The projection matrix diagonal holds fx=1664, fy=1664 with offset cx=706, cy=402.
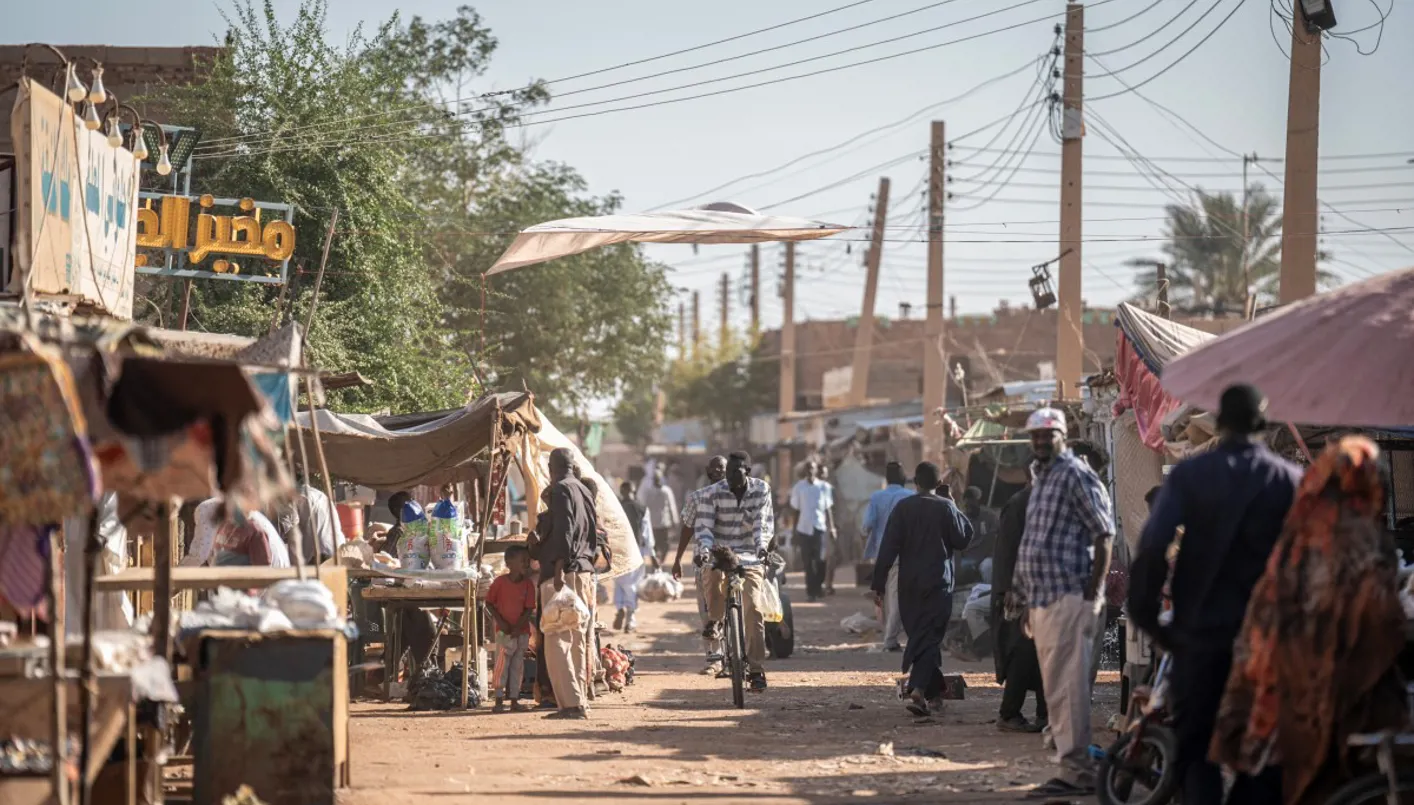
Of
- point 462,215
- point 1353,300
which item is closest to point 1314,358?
point 1353,300

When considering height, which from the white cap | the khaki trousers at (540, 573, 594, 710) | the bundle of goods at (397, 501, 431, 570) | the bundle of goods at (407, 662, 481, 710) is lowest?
the bundle of goods at (407, 662, 481, 710)

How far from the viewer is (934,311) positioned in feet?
101

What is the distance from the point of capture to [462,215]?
35.5 meters

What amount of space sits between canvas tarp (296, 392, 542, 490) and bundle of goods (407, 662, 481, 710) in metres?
2.16

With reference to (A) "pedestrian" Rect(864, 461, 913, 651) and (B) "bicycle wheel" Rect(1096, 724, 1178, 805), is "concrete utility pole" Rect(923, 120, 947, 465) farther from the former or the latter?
(B) "bicycle wheel" Rect(1096, 724, 1178, 805)

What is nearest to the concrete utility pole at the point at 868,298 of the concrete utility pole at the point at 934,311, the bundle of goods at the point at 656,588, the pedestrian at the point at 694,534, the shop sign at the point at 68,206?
the concrete utility pole at the point at 934,311

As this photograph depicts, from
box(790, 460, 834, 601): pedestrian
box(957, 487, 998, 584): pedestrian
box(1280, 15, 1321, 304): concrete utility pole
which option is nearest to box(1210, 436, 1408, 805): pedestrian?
box(1280, 15, 1321, 304): concrete utility pole

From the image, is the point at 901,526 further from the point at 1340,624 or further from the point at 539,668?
the point at 1340,624

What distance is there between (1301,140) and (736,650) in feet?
26.4

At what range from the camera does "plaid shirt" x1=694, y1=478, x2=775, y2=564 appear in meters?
14.7

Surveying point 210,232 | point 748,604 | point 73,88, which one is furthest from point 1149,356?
point 210,232

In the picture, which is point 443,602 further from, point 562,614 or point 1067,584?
point 1067,584

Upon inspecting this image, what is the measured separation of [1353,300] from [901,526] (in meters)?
5.85

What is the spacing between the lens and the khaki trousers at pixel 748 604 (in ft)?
47.6
